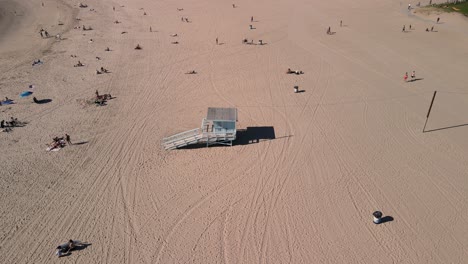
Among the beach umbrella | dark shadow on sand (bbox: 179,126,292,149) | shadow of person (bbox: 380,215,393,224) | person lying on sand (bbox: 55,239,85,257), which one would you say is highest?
the beach umbrella

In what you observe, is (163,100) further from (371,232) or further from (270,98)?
(371,232)

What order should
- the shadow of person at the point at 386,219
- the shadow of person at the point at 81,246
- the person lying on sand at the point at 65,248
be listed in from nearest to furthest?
the person lying on sand at the point at 65,248 → the shadow of person at the point at 81,246 → the shadow of person at the point at 386,219

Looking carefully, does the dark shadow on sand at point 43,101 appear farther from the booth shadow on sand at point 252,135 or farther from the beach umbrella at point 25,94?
the booth shadow on sand at point 252,135

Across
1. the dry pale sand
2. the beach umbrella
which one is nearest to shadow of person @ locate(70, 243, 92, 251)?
the dry pale sand

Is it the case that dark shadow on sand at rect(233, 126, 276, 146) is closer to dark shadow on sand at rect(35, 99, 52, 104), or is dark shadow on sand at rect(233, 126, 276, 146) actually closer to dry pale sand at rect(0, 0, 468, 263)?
dry pale sand at rect(0, 0, 468, 263)

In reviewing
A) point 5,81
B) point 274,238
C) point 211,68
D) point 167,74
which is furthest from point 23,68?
point 274,238

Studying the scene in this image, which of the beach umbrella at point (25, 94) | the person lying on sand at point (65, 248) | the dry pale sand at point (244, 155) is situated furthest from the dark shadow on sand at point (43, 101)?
the person lying on sand at point (65, 248)

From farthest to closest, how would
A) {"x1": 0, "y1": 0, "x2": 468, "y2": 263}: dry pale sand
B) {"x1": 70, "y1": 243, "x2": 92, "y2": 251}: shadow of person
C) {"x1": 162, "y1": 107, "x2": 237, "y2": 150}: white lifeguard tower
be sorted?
{"x1": 162, "y1": 107, "x2": 237, "y2": 150}: white lifeguard tower
{"x1": 0, "y1": 0, "x2": 468, "y2": 263}: dry pale sand
{"x1": 70, "y1": 243, "x2": 92, "y2": 251}: shadow of person
